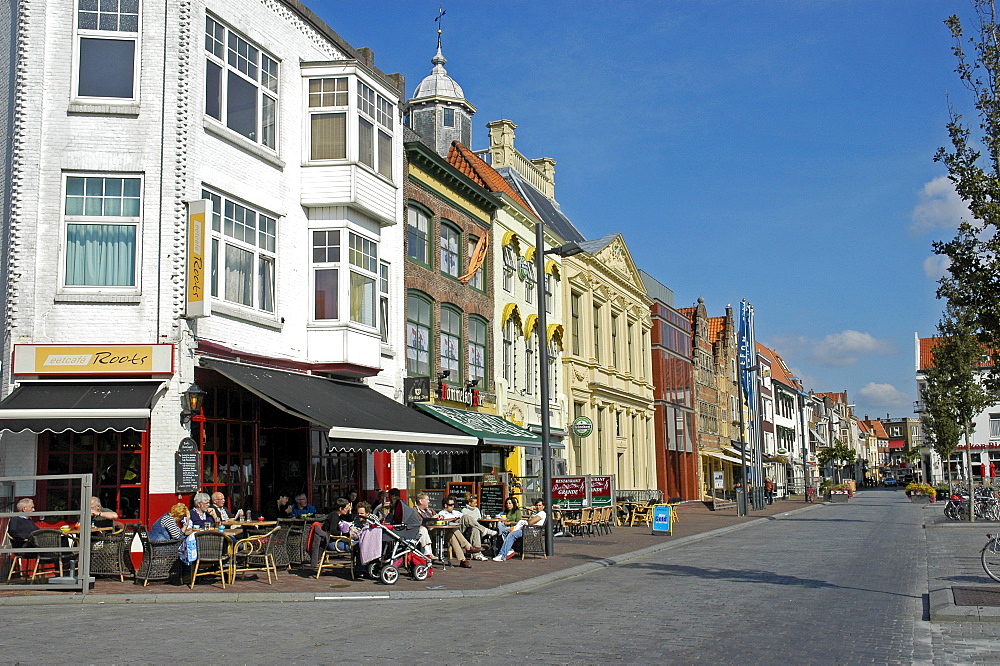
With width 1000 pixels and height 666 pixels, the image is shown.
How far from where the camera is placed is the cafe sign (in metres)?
16.2

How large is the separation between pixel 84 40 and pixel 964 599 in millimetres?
16463

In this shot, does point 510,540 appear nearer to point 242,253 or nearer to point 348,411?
point 348,411

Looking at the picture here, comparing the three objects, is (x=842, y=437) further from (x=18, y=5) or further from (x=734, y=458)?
(x=18, y=5)

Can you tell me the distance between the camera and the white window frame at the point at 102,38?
17312mm

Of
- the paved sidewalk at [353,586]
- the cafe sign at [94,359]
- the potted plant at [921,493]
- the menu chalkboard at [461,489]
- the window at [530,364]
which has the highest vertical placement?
the window at [530,364]

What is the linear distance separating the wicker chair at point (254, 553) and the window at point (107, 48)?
812 cm

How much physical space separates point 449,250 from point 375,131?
6515 mm

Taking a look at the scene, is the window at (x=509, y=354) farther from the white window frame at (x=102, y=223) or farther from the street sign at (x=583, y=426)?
the white window frame at (x=102, y=223)

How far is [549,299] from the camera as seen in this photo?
1395 inches

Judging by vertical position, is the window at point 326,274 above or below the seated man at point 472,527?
above

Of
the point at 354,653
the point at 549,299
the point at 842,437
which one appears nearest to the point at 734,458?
the point at 549,299

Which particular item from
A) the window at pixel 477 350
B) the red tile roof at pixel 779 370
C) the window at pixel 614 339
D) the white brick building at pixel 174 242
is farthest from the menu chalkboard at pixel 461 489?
the red tile roof at pixel 779 370

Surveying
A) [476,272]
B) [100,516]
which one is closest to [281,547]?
[100,516]

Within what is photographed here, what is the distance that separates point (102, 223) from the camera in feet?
56.2
